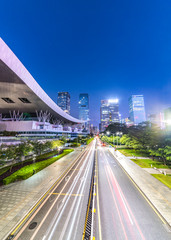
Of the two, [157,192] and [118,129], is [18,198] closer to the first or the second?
[157,192]

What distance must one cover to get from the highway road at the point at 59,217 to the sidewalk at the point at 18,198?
2.81 feet

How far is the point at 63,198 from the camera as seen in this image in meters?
9.77

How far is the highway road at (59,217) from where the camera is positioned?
242 inches

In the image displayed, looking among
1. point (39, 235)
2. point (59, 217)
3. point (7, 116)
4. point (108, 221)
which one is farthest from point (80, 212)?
point (7, 116)

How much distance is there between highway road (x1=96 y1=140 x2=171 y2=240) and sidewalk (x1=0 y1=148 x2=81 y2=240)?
19.5ft

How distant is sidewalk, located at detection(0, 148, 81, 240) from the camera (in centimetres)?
698

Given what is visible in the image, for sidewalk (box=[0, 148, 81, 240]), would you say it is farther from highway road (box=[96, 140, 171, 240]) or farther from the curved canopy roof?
the curved canopy roof

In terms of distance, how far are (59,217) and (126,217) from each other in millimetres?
5178

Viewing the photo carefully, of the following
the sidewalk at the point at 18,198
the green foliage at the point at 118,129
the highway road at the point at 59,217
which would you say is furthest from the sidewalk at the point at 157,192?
the green foliage at the point at 118,129

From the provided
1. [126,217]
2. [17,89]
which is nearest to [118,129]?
[17,89]

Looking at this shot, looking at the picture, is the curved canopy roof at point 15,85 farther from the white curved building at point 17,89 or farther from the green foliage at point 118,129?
the green foliage at point 118,129

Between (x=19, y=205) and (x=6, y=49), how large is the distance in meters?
30.6

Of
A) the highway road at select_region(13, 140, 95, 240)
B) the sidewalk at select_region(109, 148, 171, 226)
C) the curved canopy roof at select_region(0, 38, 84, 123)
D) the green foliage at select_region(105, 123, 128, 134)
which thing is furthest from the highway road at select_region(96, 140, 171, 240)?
the green foliage at select_region(105, 123, 128, 134)

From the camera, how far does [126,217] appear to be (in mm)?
Result: 7523
